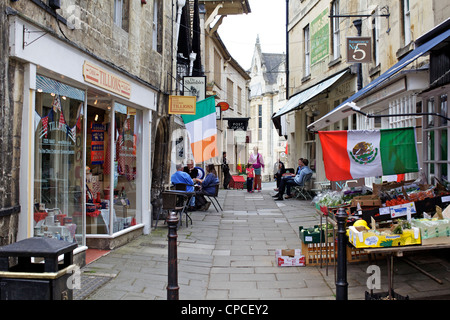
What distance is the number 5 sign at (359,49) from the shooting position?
32.3ft

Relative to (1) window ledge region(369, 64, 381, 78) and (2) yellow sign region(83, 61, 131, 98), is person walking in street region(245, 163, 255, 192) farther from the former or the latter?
(2) yellow sign region(83, 61, 131, 98)

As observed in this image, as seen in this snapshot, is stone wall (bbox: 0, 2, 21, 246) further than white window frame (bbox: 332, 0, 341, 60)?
No

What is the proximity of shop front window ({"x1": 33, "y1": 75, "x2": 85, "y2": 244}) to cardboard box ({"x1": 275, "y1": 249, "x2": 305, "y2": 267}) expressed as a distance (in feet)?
10.1

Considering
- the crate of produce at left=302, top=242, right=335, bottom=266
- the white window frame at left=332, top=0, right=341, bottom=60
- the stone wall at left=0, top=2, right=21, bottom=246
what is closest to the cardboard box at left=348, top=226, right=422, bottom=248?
the crate of produce at left=302, top=242, right=335, bottom=266

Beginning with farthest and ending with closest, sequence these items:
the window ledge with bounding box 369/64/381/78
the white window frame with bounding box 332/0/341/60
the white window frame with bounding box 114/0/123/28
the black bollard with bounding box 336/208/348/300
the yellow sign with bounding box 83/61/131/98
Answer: the white window frame with bounding box 332/0/341/60, the window ledge with bounding box 369/64/381/78, the white window frame with bounding box 114/0/123/28, the yellow sign with bounding box 83/61/131/98, the black bollard with bounding box 336/208/348/300

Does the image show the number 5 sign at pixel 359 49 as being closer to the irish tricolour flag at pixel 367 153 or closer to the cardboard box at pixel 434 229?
the irish tricolour flag at pixel 367 153

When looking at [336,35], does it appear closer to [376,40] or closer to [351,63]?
[351,63]

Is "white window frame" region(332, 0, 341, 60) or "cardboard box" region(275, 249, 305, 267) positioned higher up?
"white window frame" region(332, 0, 341, 60)

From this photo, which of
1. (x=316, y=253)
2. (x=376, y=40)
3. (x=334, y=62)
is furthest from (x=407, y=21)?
(x=334, y=62)

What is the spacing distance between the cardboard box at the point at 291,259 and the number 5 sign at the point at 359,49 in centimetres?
524

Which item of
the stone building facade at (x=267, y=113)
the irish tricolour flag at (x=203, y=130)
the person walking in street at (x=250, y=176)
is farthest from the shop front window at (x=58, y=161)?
the stone building facade at (x=267, y=113)

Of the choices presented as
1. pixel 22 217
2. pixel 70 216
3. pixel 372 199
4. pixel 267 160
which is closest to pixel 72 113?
pixel 70 216

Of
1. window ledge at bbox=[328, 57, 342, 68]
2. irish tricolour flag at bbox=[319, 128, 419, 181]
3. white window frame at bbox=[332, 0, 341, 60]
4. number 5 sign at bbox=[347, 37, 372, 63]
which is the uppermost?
white window frame at bbox=[332, 0, 341, 60]

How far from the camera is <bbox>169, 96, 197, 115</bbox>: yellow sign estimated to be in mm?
10422
